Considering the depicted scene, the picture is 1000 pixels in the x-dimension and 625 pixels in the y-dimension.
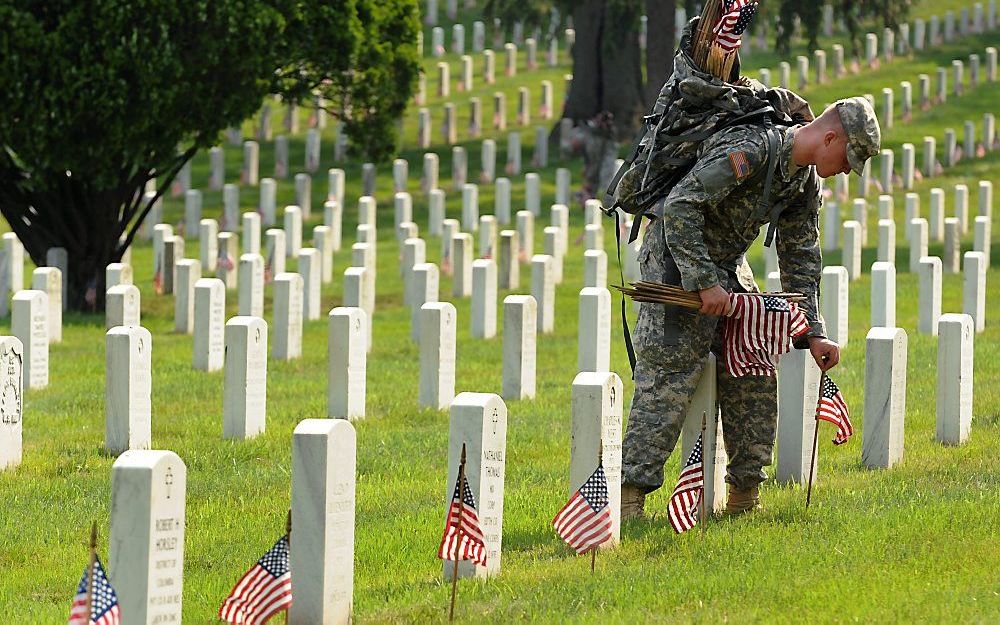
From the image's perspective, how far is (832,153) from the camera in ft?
23.3

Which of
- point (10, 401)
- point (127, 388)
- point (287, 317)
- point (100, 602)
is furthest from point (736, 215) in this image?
point (287, 317)

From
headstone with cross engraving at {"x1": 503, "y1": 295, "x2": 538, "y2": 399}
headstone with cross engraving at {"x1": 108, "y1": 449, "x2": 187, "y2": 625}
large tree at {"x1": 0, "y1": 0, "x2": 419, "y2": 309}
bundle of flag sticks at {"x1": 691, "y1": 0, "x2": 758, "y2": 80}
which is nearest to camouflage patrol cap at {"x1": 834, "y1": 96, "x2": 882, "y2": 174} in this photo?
bundle of flag sticks at {"x1": 691, "y1": 0, "x2": 758, "y2": 80}

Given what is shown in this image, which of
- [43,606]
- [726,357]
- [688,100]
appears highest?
[688,100]

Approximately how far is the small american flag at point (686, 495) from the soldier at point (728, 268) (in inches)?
13.2

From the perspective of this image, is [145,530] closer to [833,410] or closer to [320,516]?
[320,516]

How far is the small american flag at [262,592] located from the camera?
552 cm

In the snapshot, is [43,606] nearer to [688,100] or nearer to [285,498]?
[285,498]

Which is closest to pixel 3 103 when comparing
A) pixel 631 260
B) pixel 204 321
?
pixel 204 321

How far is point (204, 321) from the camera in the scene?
43.7 ft

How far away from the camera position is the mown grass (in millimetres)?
6281

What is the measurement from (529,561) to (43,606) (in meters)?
1.87

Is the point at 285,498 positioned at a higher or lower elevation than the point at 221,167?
lower

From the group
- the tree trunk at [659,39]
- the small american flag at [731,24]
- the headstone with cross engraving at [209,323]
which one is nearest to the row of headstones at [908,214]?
the tree trunk at [659,39]

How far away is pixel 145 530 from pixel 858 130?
3403mm
